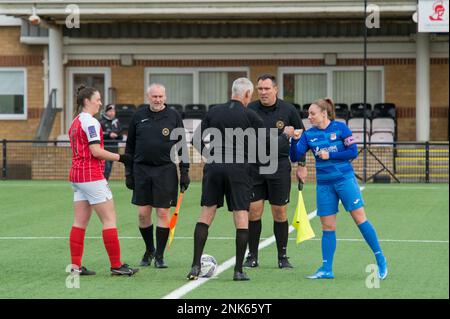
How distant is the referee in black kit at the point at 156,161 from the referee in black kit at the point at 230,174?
103 centimetres

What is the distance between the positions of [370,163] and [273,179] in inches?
639

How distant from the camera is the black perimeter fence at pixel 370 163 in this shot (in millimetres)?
28297

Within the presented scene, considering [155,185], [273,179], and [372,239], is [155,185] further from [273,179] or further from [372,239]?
[372,239]

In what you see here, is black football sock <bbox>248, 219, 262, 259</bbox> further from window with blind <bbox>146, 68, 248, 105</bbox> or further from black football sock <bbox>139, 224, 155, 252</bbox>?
window with blind <bbox>146, 68, 248, 105</bbox>

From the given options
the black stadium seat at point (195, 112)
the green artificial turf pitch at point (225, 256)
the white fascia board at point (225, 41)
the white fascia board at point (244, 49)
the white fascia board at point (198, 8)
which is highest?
the white fascia board at point (198, 8)

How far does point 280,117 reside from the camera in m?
12.7

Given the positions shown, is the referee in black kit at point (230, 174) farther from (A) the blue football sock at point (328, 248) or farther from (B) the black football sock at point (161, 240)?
(B) the black football sock at point (161, 240)

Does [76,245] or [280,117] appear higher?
[280,117]

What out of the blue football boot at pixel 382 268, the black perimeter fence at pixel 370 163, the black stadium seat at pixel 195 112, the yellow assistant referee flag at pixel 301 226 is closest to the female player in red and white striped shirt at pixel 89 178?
the yellow assistant referee flag at pixel 301 226

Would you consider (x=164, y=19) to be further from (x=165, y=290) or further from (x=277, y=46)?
(x=165, y=290)

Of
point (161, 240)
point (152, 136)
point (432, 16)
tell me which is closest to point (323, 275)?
point (161, 240)

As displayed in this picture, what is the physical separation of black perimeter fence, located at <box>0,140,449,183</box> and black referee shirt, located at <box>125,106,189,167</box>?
1579cm

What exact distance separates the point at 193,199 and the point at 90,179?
11079 mm

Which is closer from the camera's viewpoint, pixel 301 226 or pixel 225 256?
pixel 301 226
